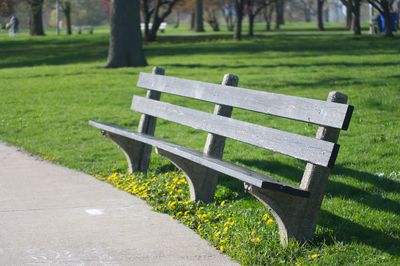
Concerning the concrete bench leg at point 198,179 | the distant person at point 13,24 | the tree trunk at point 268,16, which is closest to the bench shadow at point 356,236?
the concrete bench leg at point 198,179

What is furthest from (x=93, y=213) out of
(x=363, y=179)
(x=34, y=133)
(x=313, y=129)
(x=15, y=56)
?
(x=15, y=56)

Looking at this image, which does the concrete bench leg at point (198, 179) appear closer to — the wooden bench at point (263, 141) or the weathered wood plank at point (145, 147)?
the wooden bench at point (263, 141)

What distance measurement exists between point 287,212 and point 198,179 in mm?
1657

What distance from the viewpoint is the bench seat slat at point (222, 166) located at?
17.8 ft

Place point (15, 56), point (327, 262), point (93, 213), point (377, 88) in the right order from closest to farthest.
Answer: point (327, 262), point (93, 213), point (377, 88), point (15, 56)

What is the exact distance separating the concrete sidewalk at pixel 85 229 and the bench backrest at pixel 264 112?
2.69 ft

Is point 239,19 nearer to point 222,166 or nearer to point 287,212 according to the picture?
point 222,166

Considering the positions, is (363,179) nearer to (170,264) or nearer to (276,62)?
(170,264)

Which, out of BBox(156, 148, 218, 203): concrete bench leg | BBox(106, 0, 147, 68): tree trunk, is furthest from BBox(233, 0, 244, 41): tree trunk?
BBox(156, 148, 218, 203): concrete bench leg

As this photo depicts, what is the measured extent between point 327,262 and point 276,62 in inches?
737

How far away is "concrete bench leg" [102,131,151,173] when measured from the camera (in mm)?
8812

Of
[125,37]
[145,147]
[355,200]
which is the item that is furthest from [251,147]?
[125,37]

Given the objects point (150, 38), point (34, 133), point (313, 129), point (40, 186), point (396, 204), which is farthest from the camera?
point (150, 38)

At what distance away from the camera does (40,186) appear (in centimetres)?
840
